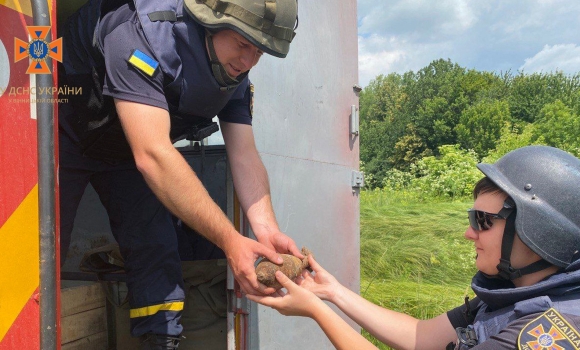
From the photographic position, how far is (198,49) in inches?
77.3

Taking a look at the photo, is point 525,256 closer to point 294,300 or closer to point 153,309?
point 294,300

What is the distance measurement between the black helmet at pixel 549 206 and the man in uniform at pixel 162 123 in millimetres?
831

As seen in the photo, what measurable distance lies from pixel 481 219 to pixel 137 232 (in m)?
1.48

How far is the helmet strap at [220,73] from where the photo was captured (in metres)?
1.99

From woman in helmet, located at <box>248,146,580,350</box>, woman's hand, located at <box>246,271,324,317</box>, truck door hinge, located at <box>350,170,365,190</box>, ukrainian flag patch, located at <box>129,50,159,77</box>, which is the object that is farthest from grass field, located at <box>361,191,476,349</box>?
ukrainian flag patch, located at <box>129,50,159,77</box>

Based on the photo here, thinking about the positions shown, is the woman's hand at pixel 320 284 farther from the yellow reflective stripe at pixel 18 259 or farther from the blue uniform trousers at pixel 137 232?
the yellow reflective stripe at pixel 18 259

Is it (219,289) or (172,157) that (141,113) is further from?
(219,289)

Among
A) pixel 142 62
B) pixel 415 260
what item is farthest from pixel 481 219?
pixel 415 260

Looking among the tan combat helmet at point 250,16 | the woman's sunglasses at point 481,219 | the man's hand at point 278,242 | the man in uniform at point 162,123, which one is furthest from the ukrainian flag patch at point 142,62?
the woman's sunglasses at point 481,219

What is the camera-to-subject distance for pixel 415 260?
24.3 feet

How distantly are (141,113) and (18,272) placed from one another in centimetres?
70

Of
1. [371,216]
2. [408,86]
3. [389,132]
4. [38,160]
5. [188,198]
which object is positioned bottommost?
[371,216]

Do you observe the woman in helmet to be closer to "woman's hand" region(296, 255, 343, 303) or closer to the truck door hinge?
"woman's hand" region(296, 255, 343, 303)

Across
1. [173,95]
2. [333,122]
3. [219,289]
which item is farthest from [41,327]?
[333,122]
